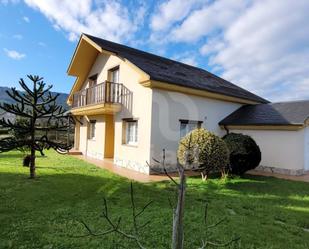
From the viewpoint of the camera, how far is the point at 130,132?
48.5ft

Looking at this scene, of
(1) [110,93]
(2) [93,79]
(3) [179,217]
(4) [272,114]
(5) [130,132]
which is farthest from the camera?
(2) [93,79]

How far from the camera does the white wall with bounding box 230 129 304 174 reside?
1331 cm

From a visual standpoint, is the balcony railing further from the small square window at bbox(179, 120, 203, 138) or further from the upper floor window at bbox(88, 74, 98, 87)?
the small square window at bbox(179, 120, 203, 138)

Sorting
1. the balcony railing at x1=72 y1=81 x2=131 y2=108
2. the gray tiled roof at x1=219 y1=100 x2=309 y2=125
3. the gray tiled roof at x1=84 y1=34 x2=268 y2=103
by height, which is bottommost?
the gray tiled roof at x1=219 y1=100 x2=309 y2=125

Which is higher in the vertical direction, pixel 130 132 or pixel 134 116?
pixel 134 116

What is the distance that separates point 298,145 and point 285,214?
312 inches

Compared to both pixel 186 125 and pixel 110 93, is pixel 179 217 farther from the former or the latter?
pixel 110 93

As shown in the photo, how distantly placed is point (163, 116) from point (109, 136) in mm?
5418

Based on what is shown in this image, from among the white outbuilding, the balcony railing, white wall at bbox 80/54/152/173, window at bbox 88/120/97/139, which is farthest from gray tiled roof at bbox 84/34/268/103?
window at bbox 88/120/97/139

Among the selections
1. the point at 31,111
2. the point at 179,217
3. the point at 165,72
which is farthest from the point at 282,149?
the point at 179,217

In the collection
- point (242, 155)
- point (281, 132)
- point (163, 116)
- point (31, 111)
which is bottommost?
point (242, 155)

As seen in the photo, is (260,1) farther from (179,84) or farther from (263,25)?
(179,84)

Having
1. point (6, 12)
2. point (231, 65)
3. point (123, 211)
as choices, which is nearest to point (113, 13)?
point (6, 12)

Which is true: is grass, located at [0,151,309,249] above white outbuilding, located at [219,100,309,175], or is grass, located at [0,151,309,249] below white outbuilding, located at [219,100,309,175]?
below
